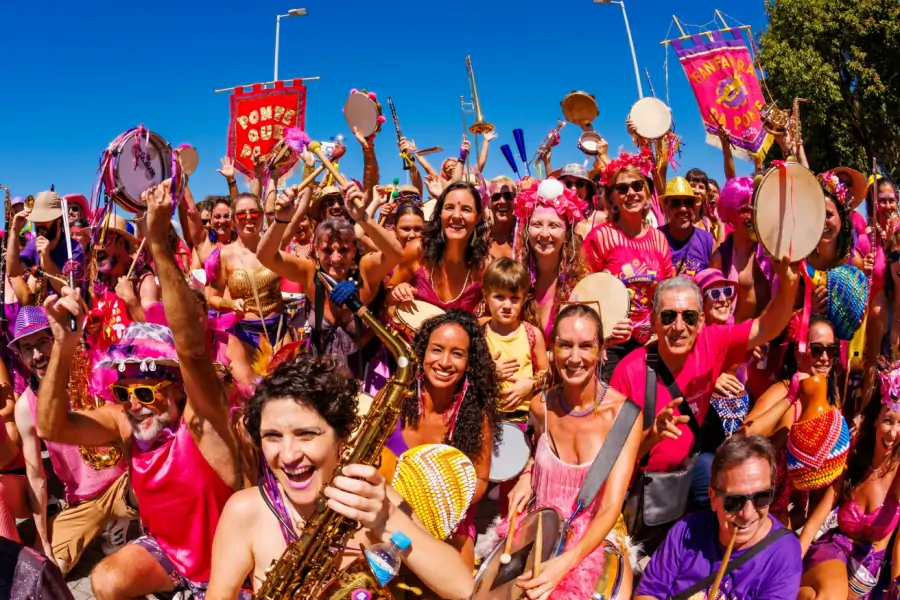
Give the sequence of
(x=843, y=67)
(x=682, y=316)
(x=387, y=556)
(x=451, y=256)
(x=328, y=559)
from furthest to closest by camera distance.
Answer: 1. (x=843, y=67)
2. (x=451, y=256)
3. (x=682, y=316)
4. (x=328, y=559)
5. (x=387, y=556)

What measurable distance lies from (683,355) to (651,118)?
202 inches

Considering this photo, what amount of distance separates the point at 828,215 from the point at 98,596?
5075 mm

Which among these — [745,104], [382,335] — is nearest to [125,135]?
[382,335]

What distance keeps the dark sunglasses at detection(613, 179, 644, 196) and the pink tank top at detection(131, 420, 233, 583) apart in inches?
142

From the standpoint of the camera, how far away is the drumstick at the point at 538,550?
241 cm

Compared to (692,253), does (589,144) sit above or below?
above

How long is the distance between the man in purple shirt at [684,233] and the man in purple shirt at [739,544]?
104 inches

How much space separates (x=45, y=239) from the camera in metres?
5.89

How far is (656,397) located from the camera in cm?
379

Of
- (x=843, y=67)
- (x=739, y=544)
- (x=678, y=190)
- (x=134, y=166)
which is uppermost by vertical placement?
(x=843, y=67)

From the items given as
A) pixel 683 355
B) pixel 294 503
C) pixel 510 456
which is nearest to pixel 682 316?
pixel 683 355

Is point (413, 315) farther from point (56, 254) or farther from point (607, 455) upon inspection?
point (56, 254)

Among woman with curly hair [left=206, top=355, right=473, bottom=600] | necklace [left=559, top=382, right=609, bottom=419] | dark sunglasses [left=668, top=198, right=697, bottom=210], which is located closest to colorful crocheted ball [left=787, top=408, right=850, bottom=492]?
necklace [left=559, top=382, right=609, bottom=419]

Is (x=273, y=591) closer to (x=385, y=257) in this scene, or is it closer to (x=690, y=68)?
(x=385, y=257)
